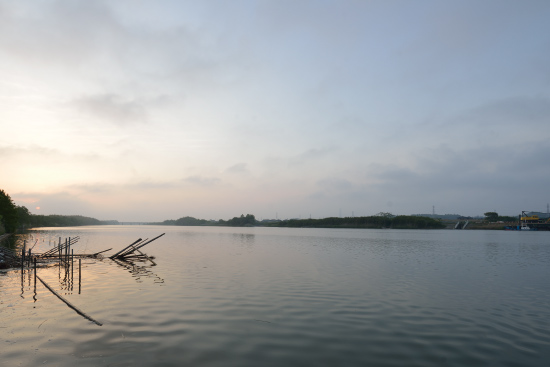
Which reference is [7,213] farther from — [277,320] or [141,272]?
[277,320]

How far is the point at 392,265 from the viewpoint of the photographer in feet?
124

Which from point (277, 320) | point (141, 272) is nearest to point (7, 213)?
point (141, 272)

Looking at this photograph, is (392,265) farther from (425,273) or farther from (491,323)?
(491,323)

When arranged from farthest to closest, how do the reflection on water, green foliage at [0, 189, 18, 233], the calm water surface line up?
green foliage at [0, 189, 18, 233] → the reflection on water → the calm water surface

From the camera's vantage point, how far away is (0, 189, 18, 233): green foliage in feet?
Result: 343

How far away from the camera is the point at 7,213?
107938 mm

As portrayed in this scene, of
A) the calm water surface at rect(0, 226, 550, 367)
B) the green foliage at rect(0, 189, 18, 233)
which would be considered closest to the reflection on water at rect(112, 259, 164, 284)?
the calm water surface at rect(0, 226, 550, 367)

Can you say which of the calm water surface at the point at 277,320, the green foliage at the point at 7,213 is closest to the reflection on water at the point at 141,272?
the calm water surface at the point at 277,320

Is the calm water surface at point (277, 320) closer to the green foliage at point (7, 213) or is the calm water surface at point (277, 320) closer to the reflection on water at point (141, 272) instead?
the reflection on water at point (141, 272)

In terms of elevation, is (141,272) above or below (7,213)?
below

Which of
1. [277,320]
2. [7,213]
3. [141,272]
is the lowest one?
[141,272]

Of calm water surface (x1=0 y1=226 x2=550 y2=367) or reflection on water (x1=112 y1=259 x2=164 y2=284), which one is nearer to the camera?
calm water surface (x1=0 y1=226 x2=550 y2=367)

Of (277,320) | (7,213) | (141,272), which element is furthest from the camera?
(7,213)

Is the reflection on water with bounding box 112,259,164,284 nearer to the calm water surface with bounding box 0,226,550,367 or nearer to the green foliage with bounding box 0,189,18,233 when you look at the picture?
the calm water surface with bounding box 0,226,550,367
